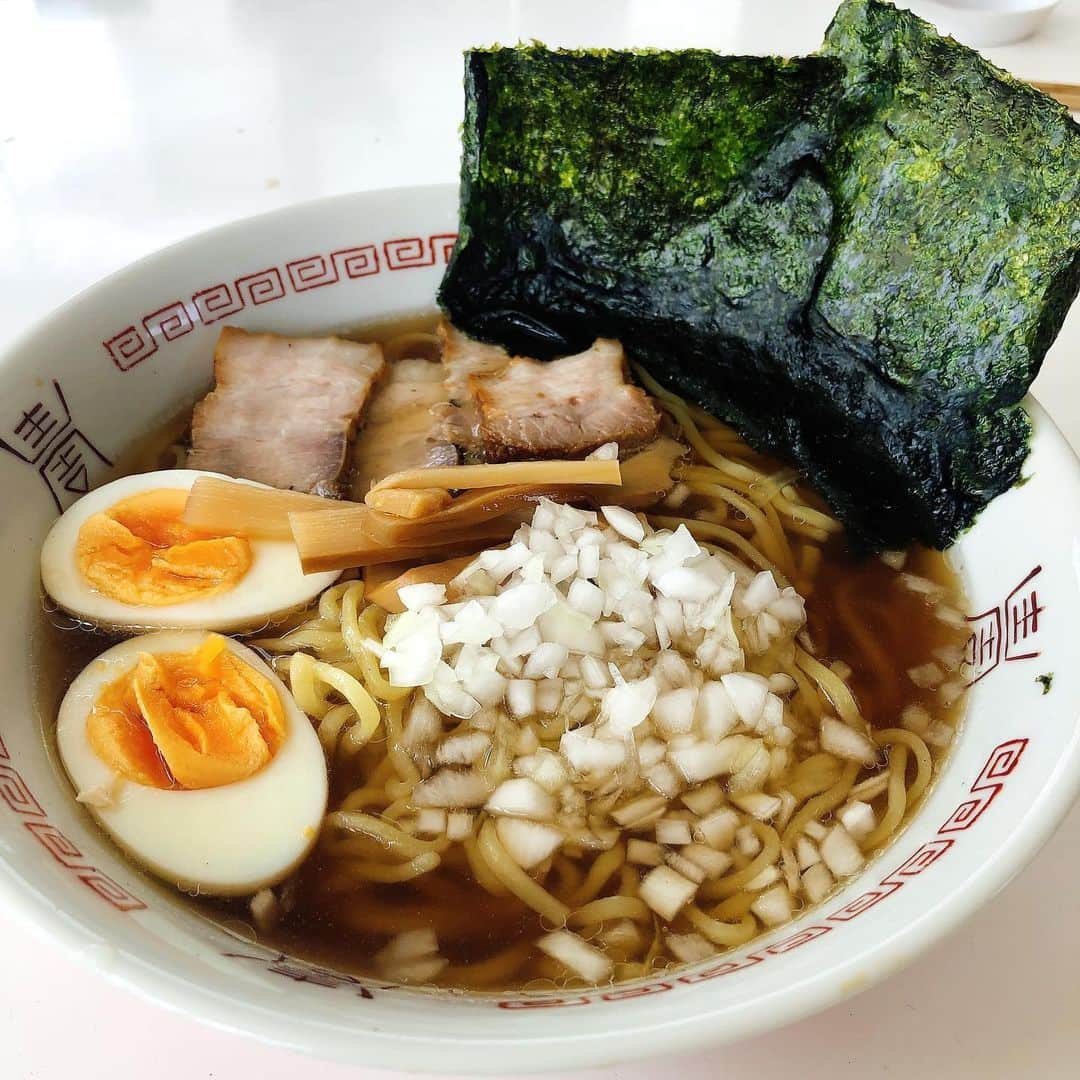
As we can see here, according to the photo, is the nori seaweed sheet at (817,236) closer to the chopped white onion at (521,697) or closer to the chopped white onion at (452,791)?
the chopped white onion at (521,697)

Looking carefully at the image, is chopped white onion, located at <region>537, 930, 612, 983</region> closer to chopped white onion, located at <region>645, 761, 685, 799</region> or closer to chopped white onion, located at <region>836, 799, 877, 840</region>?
chopped white onion, located at <region>645, 761, 685, 799</region>

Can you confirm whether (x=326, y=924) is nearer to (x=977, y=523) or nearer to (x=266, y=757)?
(x=266, y=757)

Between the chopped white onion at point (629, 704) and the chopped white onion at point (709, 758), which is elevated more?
the chopped white onion at point (629, 704)

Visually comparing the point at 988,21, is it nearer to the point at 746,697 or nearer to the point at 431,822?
the point at 746,697

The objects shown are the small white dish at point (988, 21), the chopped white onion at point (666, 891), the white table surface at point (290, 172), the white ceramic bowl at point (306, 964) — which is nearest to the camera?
the white ceramic bowl at point (306, 964)

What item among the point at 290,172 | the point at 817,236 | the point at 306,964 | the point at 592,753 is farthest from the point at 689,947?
the point at 290,172

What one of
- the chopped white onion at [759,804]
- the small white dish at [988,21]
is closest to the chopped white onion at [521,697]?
the chopped white onion at [759,804]
